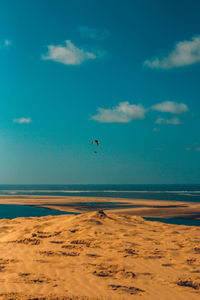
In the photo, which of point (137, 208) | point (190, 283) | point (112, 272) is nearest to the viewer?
point (190, 283)

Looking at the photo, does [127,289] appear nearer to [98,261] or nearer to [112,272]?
[112,272]

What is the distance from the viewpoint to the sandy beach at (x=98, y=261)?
671 centimetres

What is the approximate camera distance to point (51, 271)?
805 cm

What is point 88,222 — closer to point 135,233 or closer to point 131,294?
point 135,233

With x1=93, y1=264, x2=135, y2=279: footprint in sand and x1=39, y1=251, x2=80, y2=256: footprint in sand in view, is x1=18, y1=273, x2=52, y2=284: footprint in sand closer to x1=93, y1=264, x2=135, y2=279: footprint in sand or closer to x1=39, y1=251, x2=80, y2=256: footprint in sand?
x1=93, y1=264, x2=135, y2=279: footprint in sand

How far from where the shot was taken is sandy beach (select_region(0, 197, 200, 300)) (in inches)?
264

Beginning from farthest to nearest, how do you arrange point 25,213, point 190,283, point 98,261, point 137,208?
point 137,208
point 25,213
point 98,261
point 190,283

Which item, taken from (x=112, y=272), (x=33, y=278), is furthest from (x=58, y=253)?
(x=112, y=272)

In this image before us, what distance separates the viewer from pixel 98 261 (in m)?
8.95

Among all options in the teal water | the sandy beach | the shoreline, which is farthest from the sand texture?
the shoreline

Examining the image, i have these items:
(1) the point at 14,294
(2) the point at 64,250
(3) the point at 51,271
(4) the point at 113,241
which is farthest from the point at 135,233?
(1) the point at 14,294

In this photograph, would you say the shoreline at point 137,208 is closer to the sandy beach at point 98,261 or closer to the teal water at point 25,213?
the teal water at point 25,213

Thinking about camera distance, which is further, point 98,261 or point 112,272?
point 98,261

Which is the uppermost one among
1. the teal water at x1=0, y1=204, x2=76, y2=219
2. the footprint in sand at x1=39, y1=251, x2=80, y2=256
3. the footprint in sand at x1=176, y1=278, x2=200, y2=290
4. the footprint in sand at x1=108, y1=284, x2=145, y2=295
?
the footprint in sand at x1=176, y1=278, x2=200, y2=290
